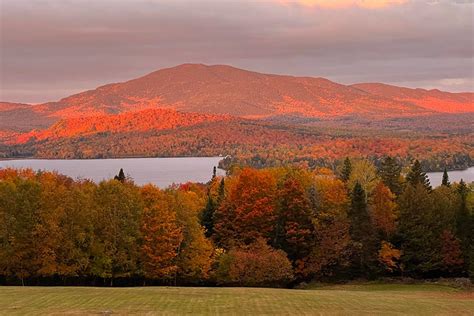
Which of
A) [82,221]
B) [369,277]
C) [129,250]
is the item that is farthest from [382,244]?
[82,221]

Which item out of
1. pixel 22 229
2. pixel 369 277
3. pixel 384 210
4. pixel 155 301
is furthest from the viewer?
pixel 384 210

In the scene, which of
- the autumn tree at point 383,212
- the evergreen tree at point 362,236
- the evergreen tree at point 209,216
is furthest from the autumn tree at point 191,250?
the autumn tree at point 383,212

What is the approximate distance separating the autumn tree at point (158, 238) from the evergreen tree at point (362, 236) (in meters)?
18.3

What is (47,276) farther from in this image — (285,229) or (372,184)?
(372,184)

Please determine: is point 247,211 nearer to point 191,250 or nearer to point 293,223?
point 293,223

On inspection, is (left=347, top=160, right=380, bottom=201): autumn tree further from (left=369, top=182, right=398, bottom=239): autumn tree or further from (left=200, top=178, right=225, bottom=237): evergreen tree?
(left=200, top=178, right=225, bottom=237): evergreen tree

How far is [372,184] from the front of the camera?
81.9 meters

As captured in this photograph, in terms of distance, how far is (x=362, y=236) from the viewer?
2505 inches

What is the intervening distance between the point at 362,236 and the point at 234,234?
13.6 metres

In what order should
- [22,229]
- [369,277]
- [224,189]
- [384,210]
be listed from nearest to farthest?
1. [22,229]
2. [369,277]
3. [384,210]
4. [224,189]

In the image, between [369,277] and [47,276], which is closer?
[47,276]

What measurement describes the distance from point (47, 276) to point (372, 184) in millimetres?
44846

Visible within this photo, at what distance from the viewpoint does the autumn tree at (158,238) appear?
5700 cm

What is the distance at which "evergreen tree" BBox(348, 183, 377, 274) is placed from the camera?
62.9 metres
